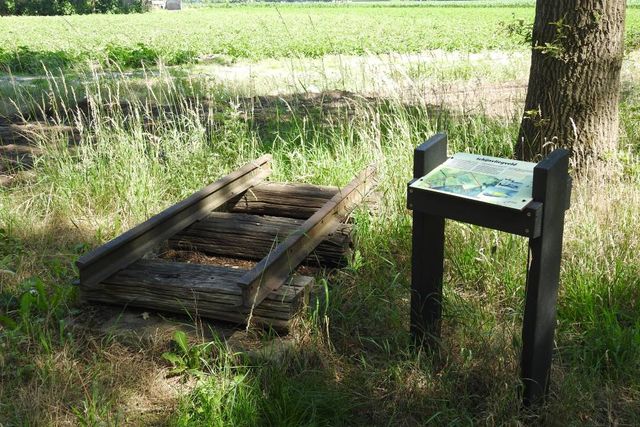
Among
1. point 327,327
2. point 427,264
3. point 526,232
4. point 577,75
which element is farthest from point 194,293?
point 577,75

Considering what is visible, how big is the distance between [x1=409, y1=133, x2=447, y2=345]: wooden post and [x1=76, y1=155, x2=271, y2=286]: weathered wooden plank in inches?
72.5

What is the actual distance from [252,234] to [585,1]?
311 centimetres

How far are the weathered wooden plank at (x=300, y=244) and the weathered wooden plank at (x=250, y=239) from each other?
0.12 metres

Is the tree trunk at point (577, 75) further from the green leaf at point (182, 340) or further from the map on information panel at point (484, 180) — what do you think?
the green leaf at point (182, 340)

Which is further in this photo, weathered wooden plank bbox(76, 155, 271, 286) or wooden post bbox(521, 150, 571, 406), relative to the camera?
weathered wooden plank bbox(76, 155, 271, 286)

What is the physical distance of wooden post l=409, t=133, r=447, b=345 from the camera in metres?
3.50

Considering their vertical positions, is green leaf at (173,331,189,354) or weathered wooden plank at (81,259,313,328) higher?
weathered wooden plank at (81,259,313,328)

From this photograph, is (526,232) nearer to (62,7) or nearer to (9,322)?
(9,322)

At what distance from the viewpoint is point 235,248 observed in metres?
5.09

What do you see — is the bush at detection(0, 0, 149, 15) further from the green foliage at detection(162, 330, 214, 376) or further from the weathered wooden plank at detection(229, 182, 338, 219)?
the green foliage at detection(162, 330, 214, 376)

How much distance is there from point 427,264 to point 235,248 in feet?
6.18

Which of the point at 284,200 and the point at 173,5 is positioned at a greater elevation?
the point at 173,5

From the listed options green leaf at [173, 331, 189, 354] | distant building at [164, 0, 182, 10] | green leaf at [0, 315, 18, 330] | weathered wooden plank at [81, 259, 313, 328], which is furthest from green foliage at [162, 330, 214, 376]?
distant building at [164, 0, 182, 10]

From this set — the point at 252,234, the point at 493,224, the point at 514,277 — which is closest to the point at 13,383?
the point at 252,234
